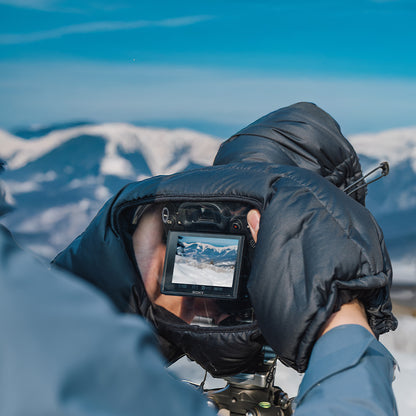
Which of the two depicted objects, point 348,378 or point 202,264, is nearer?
point 348,378

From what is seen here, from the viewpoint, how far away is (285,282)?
3.08 ft

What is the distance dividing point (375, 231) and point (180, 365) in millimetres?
2003

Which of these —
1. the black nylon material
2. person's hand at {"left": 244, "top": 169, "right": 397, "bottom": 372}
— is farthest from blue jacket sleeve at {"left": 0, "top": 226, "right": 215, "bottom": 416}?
the black nylon material

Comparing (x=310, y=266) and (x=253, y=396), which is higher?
(x=310, y=266)

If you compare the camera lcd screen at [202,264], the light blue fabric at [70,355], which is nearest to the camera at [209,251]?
the camera lcd screen at [202,264]

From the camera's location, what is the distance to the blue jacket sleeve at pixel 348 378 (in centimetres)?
64

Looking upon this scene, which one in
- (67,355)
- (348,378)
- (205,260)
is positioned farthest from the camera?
(205,260)

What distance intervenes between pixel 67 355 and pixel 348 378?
509mm

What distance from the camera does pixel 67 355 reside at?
1.00 ft

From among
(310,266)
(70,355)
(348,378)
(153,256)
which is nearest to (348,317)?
(310,266)

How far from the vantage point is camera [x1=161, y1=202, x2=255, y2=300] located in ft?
3.67

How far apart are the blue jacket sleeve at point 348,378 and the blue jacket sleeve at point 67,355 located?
0.36m

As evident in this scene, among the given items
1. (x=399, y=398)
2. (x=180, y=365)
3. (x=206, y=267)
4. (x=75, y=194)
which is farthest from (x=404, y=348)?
(x=75, y=194)

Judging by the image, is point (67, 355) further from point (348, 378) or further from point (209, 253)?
point (209, 253)
